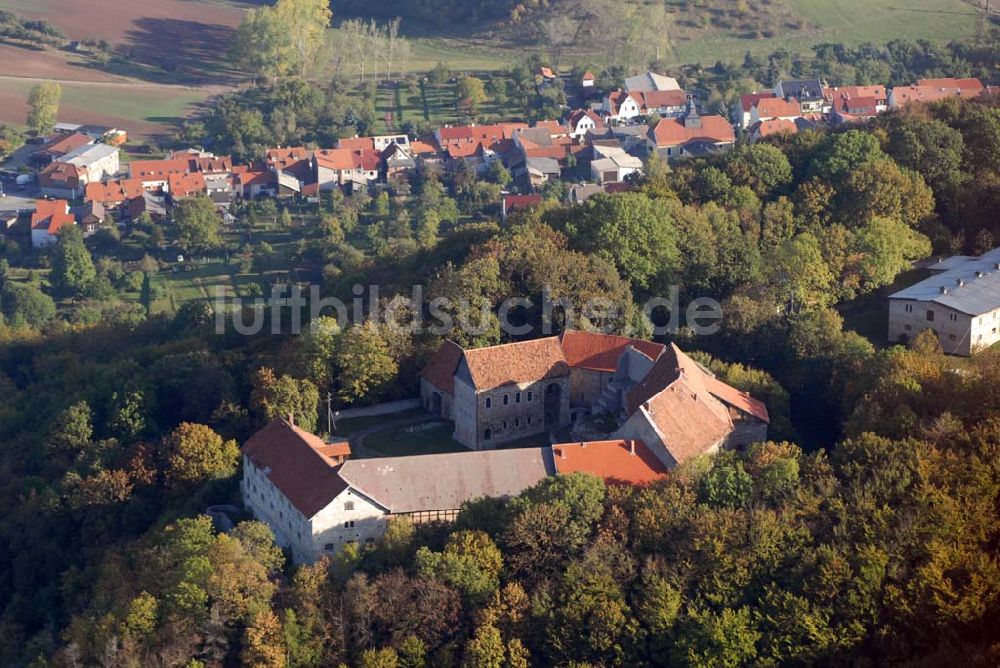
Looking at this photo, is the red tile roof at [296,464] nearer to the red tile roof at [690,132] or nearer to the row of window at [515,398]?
the row of window at [515,398]

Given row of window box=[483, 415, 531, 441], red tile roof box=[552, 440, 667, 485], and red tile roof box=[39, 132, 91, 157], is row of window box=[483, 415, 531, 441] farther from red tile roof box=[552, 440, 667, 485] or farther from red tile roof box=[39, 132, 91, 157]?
red tile roof box=[39, 132, 91, 157]

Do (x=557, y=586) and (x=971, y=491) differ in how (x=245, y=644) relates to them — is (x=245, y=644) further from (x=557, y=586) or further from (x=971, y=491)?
(x=971, y=491)

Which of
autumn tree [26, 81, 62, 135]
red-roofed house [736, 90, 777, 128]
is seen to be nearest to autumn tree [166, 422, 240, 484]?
red-roofed house [736, 90, 777, 128]

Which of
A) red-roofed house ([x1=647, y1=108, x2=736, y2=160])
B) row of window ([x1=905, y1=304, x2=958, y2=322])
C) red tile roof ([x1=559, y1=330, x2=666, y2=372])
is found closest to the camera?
red tile roof ([x1=559, y1=330, x2=666, y2=372])

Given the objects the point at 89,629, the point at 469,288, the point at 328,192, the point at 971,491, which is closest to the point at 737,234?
the point at 469,288

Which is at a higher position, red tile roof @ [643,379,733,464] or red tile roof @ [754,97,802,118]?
red tile roof @ [643,379,733,464]

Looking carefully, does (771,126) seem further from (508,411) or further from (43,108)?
(43,108)
